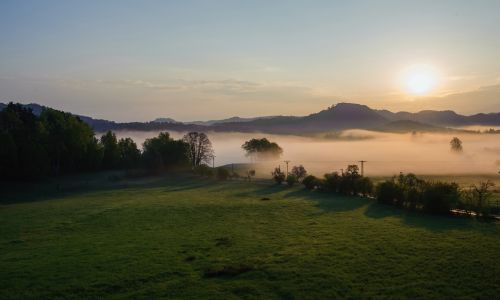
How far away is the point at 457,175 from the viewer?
115 m

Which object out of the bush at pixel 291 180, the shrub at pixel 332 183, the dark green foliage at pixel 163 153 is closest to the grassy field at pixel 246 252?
the shrub at pixel 332 183

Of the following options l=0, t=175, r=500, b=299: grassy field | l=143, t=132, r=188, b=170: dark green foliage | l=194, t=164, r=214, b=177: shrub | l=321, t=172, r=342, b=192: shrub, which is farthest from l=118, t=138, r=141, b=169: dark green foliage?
l=321, t=172, r=342, b=192: shrub

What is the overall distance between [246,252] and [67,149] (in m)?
96.7

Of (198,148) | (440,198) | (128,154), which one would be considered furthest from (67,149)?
(440,198)

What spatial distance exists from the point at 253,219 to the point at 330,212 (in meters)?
11.9

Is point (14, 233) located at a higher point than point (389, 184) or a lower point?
lower

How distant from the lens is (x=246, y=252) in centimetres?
3809

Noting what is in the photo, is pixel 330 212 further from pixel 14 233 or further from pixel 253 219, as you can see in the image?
pixel 14 233

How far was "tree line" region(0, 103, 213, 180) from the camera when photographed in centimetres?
9894

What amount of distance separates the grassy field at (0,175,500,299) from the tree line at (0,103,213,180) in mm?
40067

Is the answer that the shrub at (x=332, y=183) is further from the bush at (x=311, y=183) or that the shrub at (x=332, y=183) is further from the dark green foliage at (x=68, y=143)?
the dark green foliage at (x=68, y=143)

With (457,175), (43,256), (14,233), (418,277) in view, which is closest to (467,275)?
(418,277)

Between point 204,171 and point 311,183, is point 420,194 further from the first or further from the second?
point 204,171

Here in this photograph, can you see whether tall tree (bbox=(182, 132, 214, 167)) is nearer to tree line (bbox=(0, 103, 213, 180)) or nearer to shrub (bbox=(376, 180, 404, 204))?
tree line (bbox=(0, 103, 213, 180))
